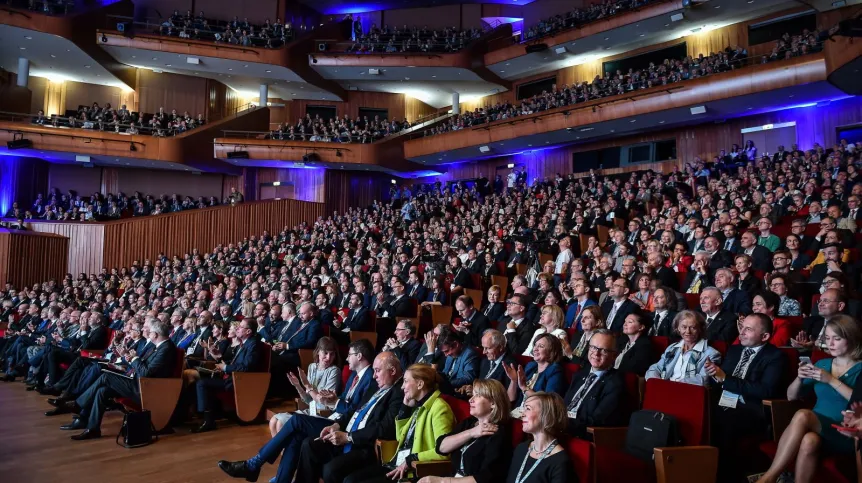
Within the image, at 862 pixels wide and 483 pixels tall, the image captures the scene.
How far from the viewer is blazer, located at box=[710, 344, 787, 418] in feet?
6.77

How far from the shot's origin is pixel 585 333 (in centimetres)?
279

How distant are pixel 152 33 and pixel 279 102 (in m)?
3.05

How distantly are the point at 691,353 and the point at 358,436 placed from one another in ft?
3.99

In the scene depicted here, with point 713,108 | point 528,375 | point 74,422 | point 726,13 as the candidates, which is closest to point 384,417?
point 528,375

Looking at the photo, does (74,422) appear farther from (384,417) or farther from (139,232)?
(139,232)

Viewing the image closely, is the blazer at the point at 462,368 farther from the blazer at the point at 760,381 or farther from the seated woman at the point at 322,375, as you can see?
the blazer at the point at 760,381

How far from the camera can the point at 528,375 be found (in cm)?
250

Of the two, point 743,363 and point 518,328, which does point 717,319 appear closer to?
point 743,363

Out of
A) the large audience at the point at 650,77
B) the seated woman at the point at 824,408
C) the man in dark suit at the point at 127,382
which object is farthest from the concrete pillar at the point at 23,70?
the seated woman at the point at 824,408

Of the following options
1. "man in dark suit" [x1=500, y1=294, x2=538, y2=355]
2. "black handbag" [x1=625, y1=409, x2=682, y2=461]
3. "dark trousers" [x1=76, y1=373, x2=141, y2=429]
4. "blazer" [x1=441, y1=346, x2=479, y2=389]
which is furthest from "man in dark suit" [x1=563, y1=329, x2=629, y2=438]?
"dark trousers" [x1=76, y1=373, x2=141, y2=429]

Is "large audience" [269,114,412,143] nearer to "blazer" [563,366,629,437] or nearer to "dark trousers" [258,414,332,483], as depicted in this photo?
"dark trousers" [258,414,332,483]

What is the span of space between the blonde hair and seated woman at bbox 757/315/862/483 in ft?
2.33

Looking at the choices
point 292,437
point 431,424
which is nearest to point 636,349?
point 431,424

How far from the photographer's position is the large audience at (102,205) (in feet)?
34.9
